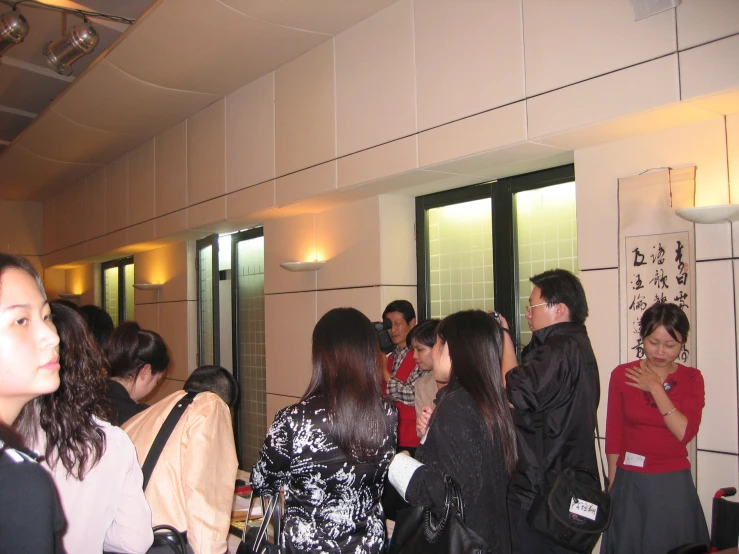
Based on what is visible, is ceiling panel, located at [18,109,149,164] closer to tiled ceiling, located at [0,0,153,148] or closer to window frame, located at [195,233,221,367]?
tiled ceiling, located at [0,0,153,148]

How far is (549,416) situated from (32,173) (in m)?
9.29

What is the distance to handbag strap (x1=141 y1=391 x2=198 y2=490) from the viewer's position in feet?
6.29

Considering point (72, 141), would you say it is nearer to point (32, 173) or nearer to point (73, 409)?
point (32, 173)

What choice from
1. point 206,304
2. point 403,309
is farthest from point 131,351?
point 206,304

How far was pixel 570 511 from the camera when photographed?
2.45 m

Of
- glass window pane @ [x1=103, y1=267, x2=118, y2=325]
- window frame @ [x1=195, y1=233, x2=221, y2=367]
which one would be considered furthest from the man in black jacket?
glass window pane @ [x1=103, y1=267, x2=118, y2=325]

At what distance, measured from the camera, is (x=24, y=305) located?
3.41 feet

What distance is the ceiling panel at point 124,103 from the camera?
18.9ft

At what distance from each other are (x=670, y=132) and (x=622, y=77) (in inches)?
16.6

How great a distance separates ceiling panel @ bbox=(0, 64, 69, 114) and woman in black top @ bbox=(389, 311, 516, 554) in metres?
6.45

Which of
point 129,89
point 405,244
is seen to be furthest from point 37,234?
point 405,244

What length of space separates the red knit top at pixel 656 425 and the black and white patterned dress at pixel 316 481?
1.50m

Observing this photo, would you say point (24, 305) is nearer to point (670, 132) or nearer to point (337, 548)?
point (337, 548)

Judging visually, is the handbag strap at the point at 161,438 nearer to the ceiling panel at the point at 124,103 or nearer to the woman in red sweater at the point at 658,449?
the woman in red sweater at the point at 658,449
